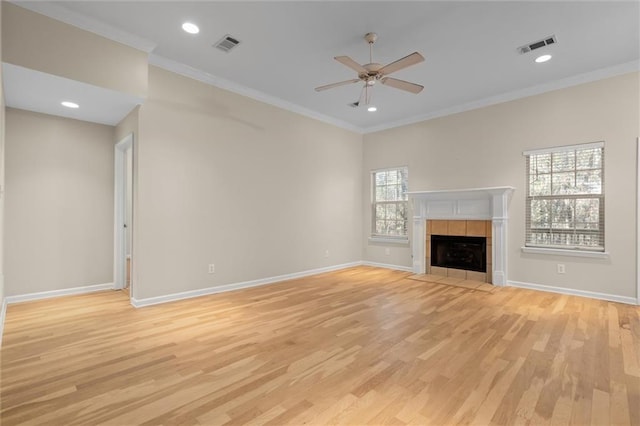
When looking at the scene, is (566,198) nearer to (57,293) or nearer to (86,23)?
(86,23)

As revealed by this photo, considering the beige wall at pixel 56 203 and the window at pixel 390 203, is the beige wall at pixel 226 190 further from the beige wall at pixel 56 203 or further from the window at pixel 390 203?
the beige wall at pixel 56 203

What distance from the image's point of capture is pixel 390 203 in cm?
683

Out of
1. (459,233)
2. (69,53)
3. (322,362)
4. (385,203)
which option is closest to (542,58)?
(459,233)

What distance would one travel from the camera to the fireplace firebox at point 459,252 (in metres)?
5.45

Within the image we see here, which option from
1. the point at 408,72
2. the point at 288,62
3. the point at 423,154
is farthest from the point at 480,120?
the point at 288,62

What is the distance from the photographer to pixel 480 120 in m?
5.44

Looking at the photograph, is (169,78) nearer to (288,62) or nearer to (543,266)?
(288,62)

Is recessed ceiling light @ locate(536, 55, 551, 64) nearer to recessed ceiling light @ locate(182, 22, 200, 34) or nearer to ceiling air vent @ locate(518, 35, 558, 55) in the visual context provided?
ceiling air vent @ locate(518, 35, 558, 55)

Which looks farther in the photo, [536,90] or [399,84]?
[536,90]

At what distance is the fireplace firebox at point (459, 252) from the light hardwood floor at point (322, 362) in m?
1.41

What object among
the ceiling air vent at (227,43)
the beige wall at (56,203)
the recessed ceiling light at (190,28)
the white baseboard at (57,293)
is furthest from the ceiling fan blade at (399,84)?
the white baseboard at (57,293)

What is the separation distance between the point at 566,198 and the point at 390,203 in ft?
10.2

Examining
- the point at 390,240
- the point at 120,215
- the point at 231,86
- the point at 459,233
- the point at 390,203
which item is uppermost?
the point at 231,86

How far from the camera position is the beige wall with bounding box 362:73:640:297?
413cm
